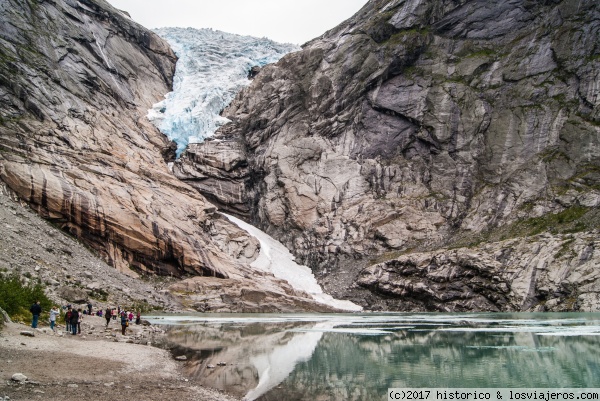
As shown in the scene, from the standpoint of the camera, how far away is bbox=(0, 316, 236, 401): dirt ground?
14.0 m

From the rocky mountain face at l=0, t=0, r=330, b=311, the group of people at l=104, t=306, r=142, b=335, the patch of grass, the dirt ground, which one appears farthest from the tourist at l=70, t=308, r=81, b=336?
the rocky mountain face at l=0, t=0, r=330, b=311

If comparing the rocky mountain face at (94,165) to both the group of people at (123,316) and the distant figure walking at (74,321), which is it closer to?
the group of people at (123,316)

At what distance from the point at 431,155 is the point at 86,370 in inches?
3479

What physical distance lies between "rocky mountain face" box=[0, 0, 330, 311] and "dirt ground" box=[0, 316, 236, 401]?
1848 inches

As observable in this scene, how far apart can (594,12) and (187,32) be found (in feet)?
441

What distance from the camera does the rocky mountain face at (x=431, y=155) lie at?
72.5 m

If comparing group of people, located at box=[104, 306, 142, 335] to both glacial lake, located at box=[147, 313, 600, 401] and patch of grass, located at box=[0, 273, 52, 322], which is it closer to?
glacial lake, located at box=[147, 313, 600, 401]

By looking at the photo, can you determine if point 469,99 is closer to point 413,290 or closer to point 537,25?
point 537,25

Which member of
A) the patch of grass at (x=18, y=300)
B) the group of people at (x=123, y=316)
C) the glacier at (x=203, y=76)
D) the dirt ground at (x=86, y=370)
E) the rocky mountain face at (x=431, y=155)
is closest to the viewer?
the dirt ground at (x=86, y=370)

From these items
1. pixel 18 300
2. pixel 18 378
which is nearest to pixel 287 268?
pixel 18 300

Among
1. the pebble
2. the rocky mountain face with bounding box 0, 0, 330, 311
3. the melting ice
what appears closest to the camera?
the pebble

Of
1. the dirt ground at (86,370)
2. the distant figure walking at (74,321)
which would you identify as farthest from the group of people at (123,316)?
the dirt ground at (86,370)

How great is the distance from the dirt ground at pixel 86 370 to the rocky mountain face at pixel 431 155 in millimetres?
54641

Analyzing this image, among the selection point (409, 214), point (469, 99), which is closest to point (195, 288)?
point (409, 214)
